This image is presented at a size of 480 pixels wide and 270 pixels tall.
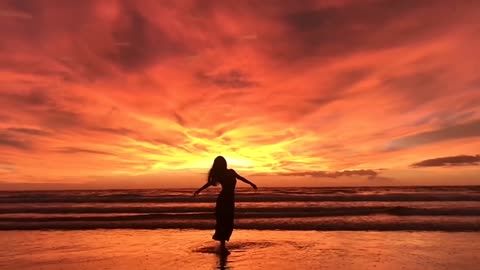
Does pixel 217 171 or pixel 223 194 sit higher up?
pixel 217 171

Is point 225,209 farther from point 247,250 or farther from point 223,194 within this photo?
point 247,250

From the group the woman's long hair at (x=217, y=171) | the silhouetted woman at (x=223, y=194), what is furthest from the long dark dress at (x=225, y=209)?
the woman's long hair at (x=217, y=171)

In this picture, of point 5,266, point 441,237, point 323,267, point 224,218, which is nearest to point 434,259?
point 323,267

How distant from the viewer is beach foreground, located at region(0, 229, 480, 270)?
9852mm

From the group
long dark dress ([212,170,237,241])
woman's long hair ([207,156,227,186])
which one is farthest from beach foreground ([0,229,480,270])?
woman's long hair ([207,156,227,186])

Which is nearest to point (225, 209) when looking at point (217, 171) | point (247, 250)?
point (217, 171)

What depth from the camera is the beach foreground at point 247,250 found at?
32.3 feet

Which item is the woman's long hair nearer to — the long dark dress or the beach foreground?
the long dark dress

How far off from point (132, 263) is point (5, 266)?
119 inches

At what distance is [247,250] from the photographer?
11.6 m

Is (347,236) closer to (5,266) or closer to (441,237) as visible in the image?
(441,237)

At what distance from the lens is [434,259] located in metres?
10.3

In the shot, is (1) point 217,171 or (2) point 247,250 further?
(2) point 247,250

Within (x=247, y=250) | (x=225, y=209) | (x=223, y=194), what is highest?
(x=223, y=194)
